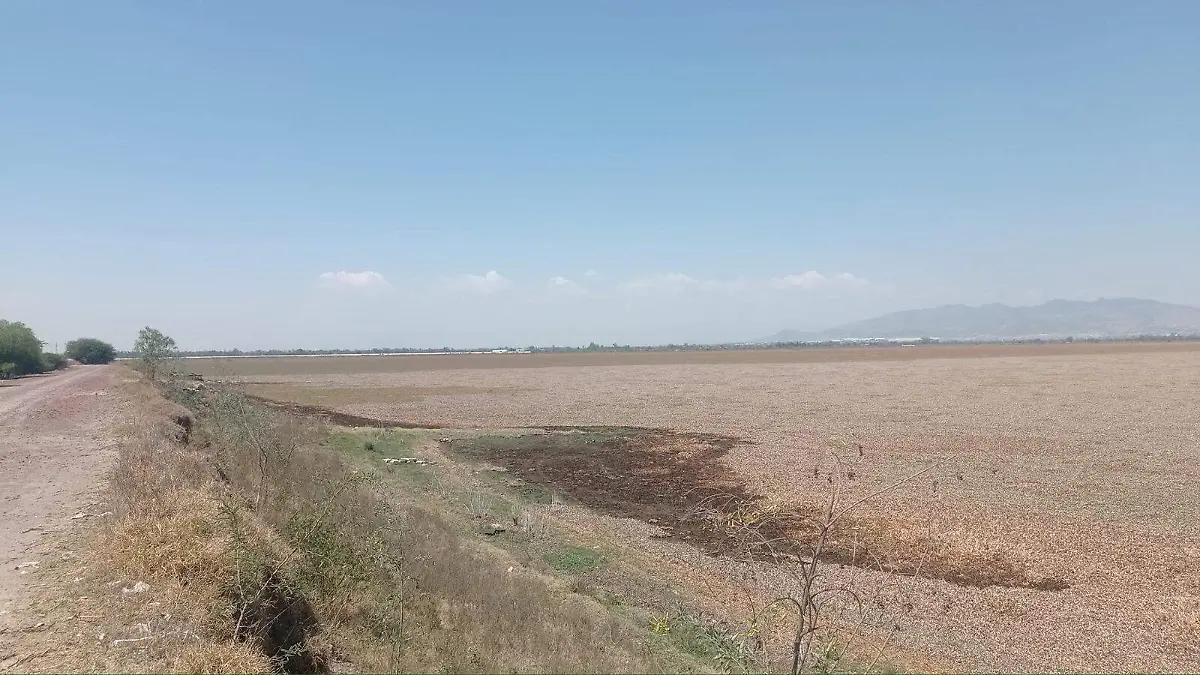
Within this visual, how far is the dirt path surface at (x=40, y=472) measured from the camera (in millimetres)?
8148

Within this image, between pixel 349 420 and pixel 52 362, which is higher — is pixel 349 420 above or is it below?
below

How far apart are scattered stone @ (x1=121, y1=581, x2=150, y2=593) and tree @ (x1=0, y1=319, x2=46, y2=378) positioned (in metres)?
70.7

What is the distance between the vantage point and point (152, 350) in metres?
42.5

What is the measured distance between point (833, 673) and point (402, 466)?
2008 cm

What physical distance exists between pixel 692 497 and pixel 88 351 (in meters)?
141

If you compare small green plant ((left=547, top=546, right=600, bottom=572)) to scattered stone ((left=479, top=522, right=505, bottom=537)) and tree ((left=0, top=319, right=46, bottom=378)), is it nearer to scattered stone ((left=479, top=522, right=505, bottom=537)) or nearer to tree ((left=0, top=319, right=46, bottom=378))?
scattered stone ((left=479, top=522, right=505, bottom=537))

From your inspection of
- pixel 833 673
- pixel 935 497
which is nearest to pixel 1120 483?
pixel 935 497

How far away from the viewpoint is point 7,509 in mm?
10594

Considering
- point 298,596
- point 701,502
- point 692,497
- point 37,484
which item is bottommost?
point 692,497

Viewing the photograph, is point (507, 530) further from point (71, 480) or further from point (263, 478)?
point (71, 480)

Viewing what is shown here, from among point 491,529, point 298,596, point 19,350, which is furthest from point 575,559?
point 19,350

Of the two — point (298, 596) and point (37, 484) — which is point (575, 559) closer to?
point (298, 596)

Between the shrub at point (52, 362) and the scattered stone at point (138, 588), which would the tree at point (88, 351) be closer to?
the shrub at point (52, 362)

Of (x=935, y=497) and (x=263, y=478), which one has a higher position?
(x=263, y=478)
